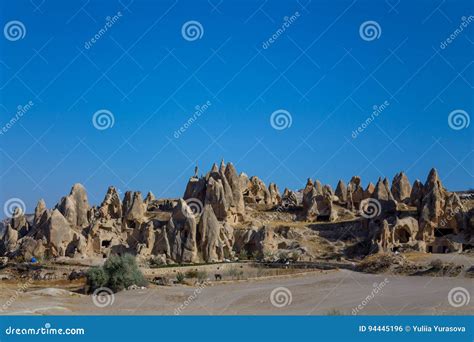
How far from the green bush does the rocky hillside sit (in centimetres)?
869

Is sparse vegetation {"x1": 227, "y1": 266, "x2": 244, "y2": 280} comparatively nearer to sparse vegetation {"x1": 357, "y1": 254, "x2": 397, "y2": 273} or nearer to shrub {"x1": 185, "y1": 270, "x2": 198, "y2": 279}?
shrub {"x1": 185, "y1": 270, "x2": 198, "y2": 279}

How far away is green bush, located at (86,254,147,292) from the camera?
89.6 ft

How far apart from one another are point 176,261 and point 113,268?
10131 millimetres

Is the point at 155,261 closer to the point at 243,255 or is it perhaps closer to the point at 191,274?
the point at 191,274

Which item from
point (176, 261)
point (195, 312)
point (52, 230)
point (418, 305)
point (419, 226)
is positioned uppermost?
point (419, 226)

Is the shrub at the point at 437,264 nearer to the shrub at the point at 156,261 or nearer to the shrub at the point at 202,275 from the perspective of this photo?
the shrub at the point at 202,275

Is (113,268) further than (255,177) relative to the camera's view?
No

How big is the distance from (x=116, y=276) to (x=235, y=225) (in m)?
22.6

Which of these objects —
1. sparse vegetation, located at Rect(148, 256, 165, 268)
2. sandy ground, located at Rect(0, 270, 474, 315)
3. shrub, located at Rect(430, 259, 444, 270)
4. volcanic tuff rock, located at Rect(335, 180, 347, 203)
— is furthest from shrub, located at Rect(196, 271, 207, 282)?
volcanic tuff rock, located at Rect(335, 180, 347, 203)

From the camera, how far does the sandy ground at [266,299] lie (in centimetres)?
2083

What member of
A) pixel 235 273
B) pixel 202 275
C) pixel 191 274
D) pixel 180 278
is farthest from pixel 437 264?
pixel 180 278

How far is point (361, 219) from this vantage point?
4784 centimetres

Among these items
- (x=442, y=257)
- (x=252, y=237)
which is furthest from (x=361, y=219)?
(x=442, y=257)

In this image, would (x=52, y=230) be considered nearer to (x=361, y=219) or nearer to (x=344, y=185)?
(x=361, y=219)
